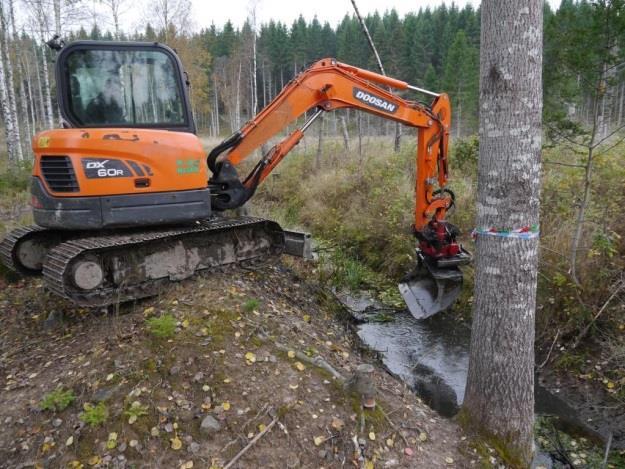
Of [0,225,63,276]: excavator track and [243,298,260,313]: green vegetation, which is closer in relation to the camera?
[243,298,260,313]: green vegetation

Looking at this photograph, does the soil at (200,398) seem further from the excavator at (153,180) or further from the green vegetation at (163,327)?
the excavator at (153,180)

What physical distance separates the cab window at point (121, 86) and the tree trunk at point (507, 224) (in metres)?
3.53

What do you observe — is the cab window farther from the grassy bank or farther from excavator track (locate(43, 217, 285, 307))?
the grassy bank

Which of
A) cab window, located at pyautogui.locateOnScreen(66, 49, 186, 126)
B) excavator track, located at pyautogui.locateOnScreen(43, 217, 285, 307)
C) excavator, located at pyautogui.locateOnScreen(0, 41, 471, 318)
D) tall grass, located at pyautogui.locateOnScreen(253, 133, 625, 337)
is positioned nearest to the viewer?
excavator track, located at pyautogui.locateOnScreen(43, 217, 285, 307)

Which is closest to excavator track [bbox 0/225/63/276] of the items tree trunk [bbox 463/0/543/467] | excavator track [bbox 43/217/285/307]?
excavator track [bbox 43/217/285/307]

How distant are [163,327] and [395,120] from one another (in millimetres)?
3676

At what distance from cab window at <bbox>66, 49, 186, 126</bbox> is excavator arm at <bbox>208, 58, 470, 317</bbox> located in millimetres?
905

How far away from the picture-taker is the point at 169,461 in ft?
10.6

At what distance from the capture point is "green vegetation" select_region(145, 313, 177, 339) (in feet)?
13.6

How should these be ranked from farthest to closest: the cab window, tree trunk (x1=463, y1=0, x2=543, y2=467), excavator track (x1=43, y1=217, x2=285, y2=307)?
the cab window, excavator track (x1=43, y1=217, x2=285, y2=307), tree trunk (x1=463, y1=0, x2=543, y2=467)

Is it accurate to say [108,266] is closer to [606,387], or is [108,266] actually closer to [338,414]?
[338,414]

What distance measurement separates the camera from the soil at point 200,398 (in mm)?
3316

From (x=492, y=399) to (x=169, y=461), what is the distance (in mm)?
2409

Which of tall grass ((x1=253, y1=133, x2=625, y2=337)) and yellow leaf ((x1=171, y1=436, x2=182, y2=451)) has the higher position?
tall grass ((x1=253, y1=133, x2=625, y2=337))
